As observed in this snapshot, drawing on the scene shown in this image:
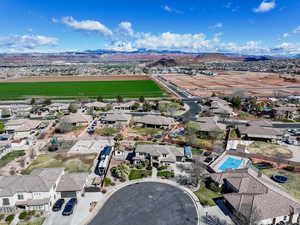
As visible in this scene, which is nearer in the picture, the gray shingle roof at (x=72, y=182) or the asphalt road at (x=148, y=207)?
the asphalt road at (x=148, y=207)

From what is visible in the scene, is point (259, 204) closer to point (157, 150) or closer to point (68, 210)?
point (157, 150)

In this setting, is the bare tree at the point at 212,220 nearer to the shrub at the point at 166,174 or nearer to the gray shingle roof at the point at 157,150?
the shrub at the point at 166,174

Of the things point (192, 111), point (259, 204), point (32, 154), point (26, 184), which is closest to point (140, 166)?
point (26, 184)

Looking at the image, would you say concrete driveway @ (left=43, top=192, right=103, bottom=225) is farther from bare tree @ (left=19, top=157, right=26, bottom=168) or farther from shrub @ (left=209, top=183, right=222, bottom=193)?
shrub @ (left=209, top=183, right=222, bottom=193)

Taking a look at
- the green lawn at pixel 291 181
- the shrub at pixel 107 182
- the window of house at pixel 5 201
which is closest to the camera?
the window of house at pixel 5 201

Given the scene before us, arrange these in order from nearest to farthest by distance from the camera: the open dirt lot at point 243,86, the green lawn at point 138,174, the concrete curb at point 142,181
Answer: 1. the concrete curb at point 142,181
2. the green lawn at point 138,174
3. the open dirt lot at point 243,86

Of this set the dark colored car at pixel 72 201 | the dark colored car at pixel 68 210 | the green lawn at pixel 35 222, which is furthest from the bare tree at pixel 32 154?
the dark colored car at pixel 68 210
